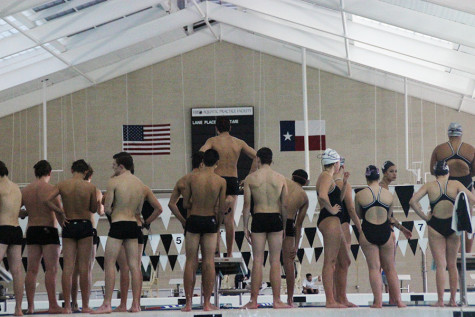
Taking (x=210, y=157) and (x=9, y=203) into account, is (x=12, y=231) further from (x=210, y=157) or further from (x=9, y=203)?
(x=210, y=157)

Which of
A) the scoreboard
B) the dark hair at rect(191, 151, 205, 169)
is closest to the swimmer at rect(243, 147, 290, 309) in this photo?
the dark hair at rect(191, 151, 205, 169)

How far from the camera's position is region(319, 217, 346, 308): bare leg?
10.3 m

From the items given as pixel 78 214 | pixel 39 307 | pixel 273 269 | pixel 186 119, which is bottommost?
pixel 39 307

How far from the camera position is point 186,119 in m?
26.7

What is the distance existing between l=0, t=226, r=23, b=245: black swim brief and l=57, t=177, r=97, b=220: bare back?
2.08 feet

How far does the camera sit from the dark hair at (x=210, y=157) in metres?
10.3

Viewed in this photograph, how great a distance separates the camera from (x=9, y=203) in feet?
34.2

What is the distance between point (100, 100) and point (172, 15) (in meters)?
5.37

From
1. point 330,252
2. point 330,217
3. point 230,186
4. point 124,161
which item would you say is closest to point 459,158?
point 330,217

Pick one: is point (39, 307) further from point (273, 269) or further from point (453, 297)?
point (453, 297)

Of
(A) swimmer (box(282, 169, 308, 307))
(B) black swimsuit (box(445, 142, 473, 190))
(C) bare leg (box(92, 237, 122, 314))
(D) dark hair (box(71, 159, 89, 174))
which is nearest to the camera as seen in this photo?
(C) bare leg (box(92, 237, 122, 314))

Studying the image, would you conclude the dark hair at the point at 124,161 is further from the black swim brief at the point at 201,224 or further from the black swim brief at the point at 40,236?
the black swim brief at the point at 40,236

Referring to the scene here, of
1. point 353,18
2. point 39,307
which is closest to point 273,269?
point 39,307

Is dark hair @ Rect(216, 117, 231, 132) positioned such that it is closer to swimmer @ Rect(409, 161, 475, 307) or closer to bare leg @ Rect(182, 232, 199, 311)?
bare leg @ Rect(182, 232, 199, 311)
